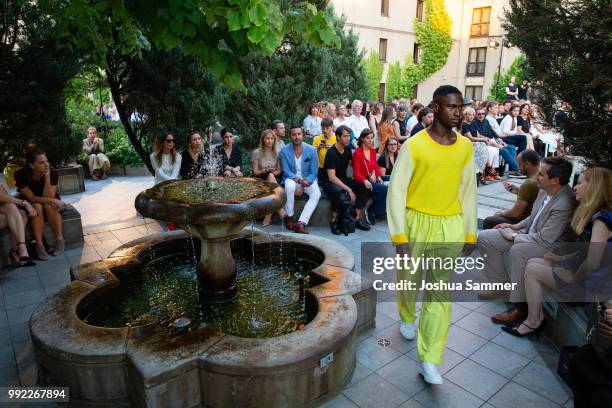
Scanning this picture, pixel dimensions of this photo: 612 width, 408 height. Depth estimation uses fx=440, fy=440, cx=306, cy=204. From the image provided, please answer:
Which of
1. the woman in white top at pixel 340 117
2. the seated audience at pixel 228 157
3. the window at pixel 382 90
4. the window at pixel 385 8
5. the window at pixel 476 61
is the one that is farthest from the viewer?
→ the window at pixel 476 61

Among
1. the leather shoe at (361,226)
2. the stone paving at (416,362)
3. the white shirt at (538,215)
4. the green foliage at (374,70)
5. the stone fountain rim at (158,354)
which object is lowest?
the stone paving at (416,362)

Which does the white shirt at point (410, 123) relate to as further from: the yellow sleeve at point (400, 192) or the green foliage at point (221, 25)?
the yellow sleeve at point (400, 192)

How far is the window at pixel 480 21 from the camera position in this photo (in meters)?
32.8

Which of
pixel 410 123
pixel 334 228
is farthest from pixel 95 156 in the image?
pixel 410 123

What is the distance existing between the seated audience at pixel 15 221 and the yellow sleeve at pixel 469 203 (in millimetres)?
5696

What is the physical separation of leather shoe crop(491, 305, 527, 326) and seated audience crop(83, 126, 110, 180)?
11.0 m

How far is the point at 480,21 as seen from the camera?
109 ft

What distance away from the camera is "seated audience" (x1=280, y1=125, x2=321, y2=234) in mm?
7508

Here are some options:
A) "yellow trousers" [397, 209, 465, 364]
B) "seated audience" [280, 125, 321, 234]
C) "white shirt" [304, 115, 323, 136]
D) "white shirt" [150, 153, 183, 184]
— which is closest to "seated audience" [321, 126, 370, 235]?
"seated audience" [280, 125, 321, 234]

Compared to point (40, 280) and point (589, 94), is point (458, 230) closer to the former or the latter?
point (589, 94)

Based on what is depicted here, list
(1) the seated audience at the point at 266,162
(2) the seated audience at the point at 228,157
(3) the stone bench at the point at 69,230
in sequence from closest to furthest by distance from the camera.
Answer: (3) the stone bench at the point at 69,230 < (2) the seated audience at the point at 228,157 < (1) the seated audience at the point at 266,162

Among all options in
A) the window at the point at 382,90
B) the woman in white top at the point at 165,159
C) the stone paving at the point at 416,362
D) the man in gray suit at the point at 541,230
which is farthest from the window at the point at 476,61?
the stone paving at the point at 416,362

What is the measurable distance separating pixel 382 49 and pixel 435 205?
97.3ft

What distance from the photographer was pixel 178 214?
3.91 meters
